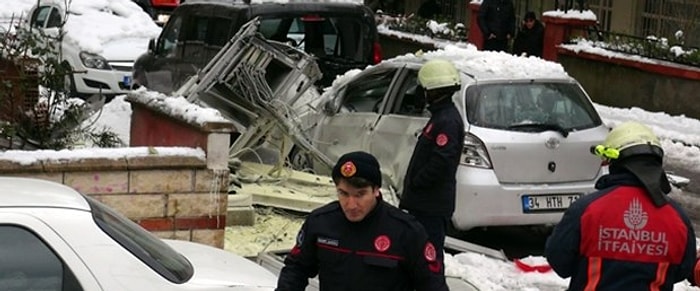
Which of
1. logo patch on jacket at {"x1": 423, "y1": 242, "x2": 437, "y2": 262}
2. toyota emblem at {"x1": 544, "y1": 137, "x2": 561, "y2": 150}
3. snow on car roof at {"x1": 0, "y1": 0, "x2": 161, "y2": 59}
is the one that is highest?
logo patch on jacket at {"x1": 423, "y1": 242, "x2": 437, "y2": 262}

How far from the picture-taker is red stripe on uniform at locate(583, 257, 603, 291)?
16.2ft

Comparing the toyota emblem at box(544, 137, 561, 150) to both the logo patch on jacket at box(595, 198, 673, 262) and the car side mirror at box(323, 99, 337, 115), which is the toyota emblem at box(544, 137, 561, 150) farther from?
the logo patch on jacket at box(595, 198, 673, 262)

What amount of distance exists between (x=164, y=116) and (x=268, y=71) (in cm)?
199

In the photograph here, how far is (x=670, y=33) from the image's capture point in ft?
68.9

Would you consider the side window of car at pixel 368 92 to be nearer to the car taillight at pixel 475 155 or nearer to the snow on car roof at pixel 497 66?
the snow on car roof at pixel 497 66

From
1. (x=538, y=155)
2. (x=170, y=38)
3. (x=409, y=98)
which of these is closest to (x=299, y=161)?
(x=409, y=98)

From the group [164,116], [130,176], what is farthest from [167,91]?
[130,176]

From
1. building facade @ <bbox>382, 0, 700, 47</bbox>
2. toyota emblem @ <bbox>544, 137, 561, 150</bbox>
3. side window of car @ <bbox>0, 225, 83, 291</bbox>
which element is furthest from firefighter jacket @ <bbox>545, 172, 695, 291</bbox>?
building facade @ <bbox>382, 0, 700, 47</bbox>

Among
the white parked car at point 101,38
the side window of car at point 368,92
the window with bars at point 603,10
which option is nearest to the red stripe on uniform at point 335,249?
the side window of car at point 368,92

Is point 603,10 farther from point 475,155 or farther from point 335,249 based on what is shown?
point 335,249

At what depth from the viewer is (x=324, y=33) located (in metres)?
14.5

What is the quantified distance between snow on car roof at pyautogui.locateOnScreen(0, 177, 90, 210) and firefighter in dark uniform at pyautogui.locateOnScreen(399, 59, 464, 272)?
2752 mm

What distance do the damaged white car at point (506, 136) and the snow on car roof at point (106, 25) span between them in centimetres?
814

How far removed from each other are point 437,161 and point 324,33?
7.00m
